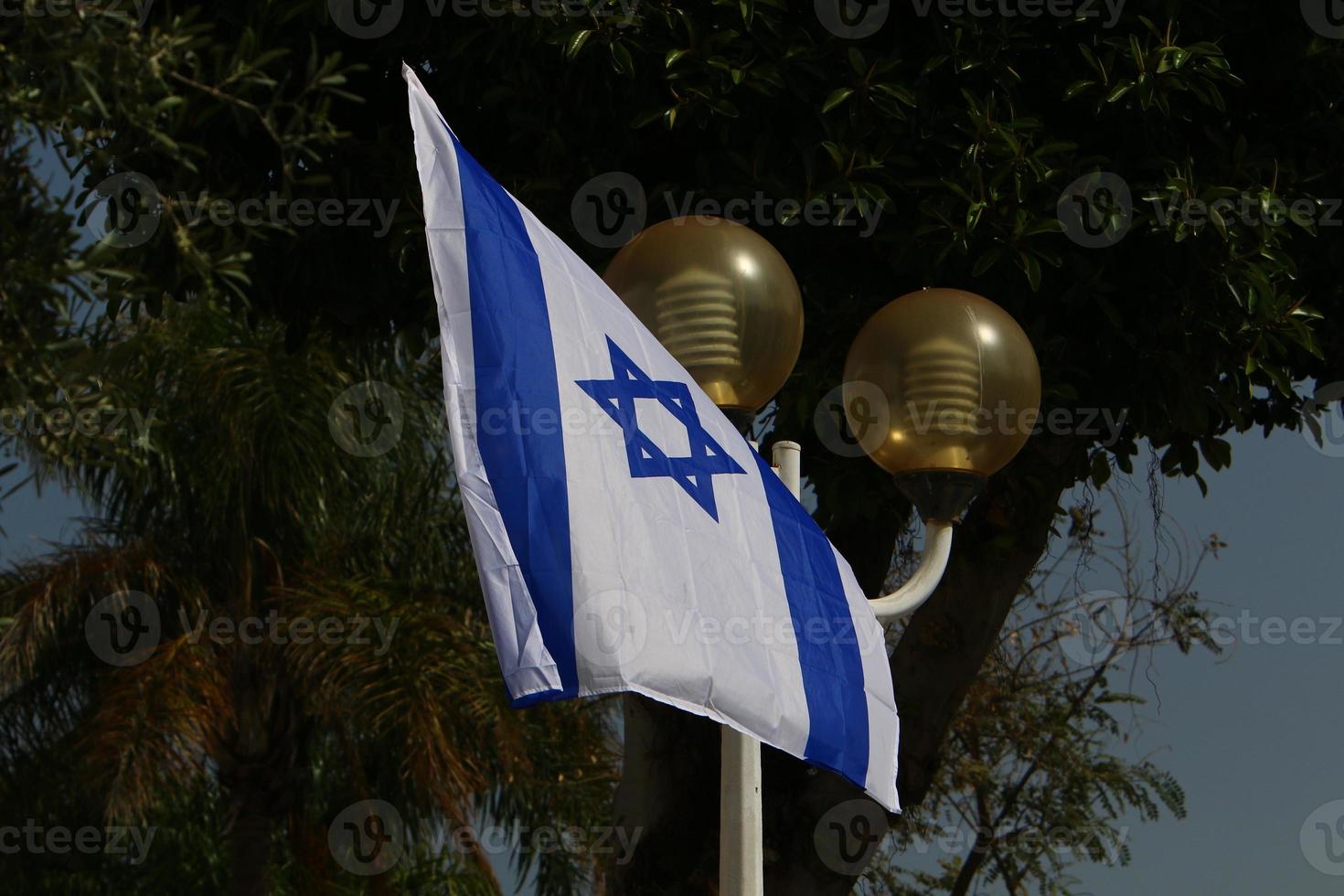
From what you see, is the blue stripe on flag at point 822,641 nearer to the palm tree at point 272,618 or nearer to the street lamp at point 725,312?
the street lamp at point 725,312

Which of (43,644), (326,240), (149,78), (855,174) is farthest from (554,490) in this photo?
(43,644)

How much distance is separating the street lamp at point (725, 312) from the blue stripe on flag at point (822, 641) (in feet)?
1.13

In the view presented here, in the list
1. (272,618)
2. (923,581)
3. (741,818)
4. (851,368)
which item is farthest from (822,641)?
(272,618)

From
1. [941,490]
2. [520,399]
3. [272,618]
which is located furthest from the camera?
[272,618]

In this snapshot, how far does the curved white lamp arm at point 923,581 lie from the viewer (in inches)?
189

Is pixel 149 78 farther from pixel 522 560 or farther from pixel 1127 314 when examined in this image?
pixel 1127 314

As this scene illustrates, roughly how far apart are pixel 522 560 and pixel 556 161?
3295 millimetres

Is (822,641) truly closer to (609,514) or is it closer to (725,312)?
(609,514)

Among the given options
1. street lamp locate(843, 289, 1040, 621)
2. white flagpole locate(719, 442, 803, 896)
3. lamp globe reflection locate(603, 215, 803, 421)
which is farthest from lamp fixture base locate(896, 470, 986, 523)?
white flagpole locate(719, 442, 803, 896)

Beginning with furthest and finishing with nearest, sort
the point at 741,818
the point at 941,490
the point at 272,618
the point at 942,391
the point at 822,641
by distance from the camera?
the point at 272,618 < the point at 941,490 < the point at 942,391 < the point at 741,818 < the point at 822,641

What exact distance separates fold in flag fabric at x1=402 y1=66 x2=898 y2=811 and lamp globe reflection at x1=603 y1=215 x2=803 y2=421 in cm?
39

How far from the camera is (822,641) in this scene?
13.7 feet

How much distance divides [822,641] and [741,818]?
615mm

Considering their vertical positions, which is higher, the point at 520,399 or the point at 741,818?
the point at 520,399
